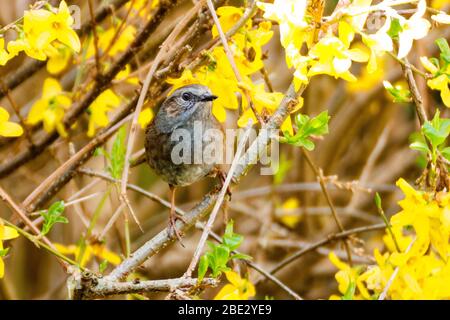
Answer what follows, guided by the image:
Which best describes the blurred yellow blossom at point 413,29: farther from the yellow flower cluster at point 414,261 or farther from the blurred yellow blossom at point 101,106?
the blurred yellow blossom at point 101,106

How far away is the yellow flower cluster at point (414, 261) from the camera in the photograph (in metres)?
1.82

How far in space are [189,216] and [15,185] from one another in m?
2.20

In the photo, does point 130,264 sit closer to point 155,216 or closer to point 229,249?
point 229,249

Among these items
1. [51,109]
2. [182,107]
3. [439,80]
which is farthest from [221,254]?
[51,109]

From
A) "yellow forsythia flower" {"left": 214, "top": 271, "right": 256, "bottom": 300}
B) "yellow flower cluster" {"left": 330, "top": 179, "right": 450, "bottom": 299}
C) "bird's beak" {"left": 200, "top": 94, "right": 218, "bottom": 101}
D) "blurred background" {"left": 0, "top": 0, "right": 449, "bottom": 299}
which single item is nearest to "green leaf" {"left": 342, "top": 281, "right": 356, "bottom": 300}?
"yellow flower cluster" {"left": 330, "top": 179, "right": 450, "bottom": 299}

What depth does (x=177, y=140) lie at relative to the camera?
2646 mm

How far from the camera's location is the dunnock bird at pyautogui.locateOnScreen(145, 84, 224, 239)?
99.1 inches

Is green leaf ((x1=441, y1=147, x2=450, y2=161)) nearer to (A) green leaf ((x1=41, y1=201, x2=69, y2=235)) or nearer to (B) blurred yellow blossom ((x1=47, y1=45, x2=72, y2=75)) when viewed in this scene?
(A) green leaf ((x1=41, y1=201, x2=69, y2=235))

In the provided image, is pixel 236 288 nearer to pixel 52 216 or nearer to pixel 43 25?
pixel 52 216

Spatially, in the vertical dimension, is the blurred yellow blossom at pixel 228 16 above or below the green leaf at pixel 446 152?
above

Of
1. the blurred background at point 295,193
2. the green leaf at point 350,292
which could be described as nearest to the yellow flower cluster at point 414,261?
the green leaf at point 350,292

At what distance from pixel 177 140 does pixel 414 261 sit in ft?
3.22

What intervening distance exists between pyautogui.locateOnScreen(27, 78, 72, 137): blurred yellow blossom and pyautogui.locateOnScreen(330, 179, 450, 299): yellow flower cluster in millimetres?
1221

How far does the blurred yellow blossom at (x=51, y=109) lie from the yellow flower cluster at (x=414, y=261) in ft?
4.01
